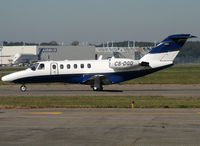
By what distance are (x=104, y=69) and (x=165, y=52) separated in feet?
16.6

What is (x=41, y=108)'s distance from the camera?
20531 mm

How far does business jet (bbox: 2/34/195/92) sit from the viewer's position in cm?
3114

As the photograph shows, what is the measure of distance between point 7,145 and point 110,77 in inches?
814

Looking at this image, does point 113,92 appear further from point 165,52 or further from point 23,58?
point 23,58

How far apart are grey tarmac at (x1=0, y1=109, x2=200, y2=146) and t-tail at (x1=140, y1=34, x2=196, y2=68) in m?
12.2

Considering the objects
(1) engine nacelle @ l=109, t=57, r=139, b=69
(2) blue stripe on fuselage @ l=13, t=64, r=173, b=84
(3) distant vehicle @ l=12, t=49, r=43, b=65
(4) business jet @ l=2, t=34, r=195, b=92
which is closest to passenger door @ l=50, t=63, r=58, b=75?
(4) business jet @ l=2, t=34, r=195, b=92

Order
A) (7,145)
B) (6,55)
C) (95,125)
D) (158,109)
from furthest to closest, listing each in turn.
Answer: (6,55)
(158,109)
(95,125)
(7,145)

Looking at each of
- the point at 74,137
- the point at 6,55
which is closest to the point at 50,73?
the point at 74,137

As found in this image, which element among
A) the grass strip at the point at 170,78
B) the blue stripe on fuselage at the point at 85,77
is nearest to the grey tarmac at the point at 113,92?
the blue stripe on fuselage at the point at 85,77

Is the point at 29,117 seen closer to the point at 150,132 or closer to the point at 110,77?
the point at 150,132

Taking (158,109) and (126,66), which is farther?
(126,66)

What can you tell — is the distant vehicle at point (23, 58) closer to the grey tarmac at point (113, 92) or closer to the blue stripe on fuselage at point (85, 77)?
the grey tarmac at point (113, 92)

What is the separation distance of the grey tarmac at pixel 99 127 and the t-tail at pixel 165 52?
12245mm

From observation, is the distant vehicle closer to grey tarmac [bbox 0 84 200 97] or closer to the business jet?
grey tarmac [bbox 0 84 200 97]
